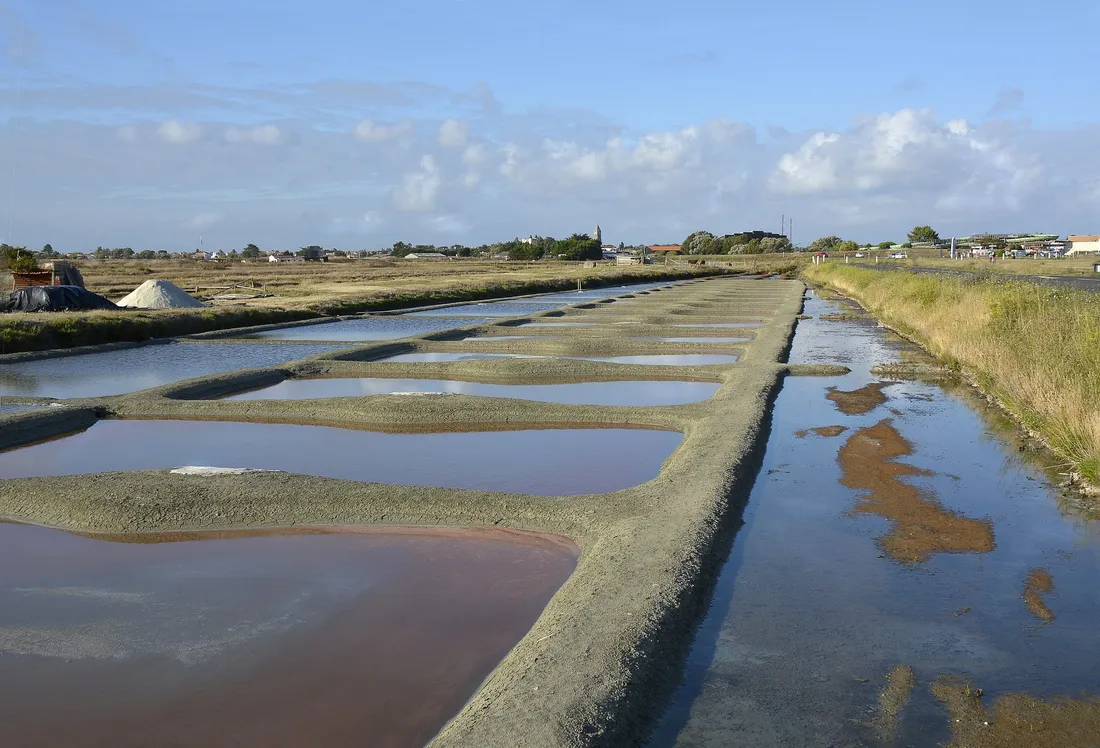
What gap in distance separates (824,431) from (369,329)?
17611mm

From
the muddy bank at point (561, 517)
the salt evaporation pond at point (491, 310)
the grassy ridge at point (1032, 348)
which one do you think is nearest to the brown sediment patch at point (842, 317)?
the grassy ridge at point (1032, 348)

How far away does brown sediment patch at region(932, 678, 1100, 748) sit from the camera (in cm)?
401

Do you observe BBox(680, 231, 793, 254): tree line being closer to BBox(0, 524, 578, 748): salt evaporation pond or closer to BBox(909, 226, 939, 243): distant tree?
BBox(909, 226, 939, 243): distant tree

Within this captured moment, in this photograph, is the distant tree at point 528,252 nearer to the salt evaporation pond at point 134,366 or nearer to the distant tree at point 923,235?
the distant tree at point 923,235

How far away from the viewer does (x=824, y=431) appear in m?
11.0

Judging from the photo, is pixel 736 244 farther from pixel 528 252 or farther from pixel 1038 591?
pixel 1038 591

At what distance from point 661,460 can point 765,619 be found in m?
4.25

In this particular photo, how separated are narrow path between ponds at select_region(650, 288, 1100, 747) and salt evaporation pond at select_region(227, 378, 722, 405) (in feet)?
12.7

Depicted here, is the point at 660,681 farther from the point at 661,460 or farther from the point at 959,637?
A: the point at 661,460

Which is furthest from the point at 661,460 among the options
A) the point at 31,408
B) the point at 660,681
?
the point at 31,408

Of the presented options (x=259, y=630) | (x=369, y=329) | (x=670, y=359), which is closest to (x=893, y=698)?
(x=259, y=630)

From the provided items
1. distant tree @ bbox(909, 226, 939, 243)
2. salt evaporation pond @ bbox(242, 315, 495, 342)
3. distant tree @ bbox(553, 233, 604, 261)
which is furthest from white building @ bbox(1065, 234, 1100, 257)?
salt evaporation pond @ bbox(242, 315, 495, 342)

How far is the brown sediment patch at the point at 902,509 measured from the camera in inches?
264

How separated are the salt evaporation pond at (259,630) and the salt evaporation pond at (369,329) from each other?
16.3m
